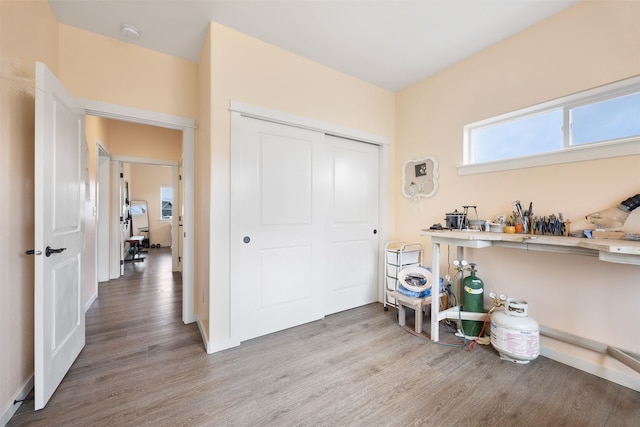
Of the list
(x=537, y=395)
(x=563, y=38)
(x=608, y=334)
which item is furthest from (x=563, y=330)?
(x=563, y=38)

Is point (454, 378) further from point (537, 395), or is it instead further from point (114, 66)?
point (114, 66)

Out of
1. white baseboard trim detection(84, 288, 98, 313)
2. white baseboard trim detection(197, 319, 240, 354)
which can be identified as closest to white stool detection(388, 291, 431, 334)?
white baseboard trim detection(197, 319, 240, 354)

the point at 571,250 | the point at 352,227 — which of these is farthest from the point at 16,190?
the point at 571,250

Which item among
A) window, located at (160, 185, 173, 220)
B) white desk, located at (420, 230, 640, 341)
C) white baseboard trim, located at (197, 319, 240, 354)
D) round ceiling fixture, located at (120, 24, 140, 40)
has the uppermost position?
round ceiling fixture, located at (120, 24, 140, 40)

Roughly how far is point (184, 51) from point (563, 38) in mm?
3248

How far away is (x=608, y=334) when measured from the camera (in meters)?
1.75

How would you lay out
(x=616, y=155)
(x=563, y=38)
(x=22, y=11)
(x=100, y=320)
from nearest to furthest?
1. (x=22, y=11)
2. (x=616, y=155)
3. (x=563, y=38)
4. (x=100, y=320)

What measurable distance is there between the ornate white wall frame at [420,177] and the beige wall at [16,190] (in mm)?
3280

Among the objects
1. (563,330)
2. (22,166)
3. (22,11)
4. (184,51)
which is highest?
(184,51)

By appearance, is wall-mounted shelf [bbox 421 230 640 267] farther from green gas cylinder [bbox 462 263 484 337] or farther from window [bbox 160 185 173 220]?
window [bbox 160 185 173 220]

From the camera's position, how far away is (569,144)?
1977mm

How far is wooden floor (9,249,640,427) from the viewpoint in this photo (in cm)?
140

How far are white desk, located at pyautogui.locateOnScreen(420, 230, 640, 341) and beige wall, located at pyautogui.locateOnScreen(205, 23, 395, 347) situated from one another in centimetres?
174

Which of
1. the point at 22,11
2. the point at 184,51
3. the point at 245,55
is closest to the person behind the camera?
the point at 22,11
